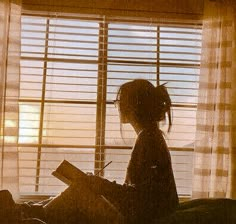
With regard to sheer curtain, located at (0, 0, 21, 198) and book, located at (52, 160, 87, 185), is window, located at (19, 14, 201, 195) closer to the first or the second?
sheer curtain, located at (0, 0, 21, 198)

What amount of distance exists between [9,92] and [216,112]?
135 centimetres

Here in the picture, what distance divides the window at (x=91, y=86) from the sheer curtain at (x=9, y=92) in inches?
7.8

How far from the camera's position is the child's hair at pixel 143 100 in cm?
177

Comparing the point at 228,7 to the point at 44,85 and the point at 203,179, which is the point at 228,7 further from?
the point at 44,85

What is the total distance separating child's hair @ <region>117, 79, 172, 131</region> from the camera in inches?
69.9

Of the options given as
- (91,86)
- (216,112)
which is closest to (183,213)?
(216,112)

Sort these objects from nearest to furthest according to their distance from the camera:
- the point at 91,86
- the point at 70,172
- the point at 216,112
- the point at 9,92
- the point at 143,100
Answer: the point at 70,172
the point at 143,100
the point at 9,92
the point at 216,112
the point at 91,86

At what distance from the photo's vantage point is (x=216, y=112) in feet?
8.38

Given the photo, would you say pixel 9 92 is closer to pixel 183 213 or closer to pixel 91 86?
pixel 91 86

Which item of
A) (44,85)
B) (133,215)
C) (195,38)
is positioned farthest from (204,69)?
(133,215)

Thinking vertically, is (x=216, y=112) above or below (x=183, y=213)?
above

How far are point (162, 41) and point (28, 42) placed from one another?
0.97m

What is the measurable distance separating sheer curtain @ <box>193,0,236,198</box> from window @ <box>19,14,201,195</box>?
213mm

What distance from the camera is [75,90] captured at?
8.98ft
